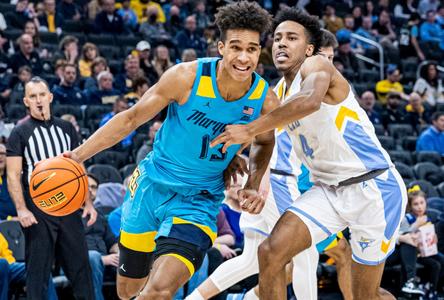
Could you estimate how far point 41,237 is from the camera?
6969 millimetres

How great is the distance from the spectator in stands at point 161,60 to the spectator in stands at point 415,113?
419cm

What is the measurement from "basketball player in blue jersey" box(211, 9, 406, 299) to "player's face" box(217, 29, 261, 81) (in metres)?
0.37

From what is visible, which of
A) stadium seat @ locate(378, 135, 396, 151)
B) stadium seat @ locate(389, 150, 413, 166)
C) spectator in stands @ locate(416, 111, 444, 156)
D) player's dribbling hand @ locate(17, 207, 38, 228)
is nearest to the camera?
player's dribbling hand @ locate(17, 207, 38, 228)

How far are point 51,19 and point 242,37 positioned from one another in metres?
9.27

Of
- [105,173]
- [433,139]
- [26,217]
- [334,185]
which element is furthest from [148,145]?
[433,139]

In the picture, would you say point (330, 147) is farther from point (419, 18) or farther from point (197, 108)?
point (419, 18)

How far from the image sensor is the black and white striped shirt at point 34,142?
7.10 m

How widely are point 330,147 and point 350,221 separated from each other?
1.62 ft

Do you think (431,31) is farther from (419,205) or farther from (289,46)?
(289,46)

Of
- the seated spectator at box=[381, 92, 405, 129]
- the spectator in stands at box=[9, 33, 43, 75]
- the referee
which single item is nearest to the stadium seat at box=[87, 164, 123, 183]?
the referee

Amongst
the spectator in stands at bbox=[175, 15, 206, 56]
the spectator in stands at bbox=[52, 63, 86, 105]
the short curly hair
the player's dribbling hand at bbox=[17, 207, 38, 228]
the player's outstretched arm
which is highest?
the short curly hair

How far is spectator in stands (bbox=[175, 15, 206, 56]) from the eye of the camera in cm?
1461

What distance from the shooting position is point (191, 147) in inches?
207

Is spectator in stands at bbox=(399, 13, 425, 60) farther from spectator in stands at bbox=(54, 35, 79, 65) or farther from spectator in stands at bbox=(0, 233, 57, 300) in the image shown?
spectator in stands at bbox=(0, 233, 57, 300)
